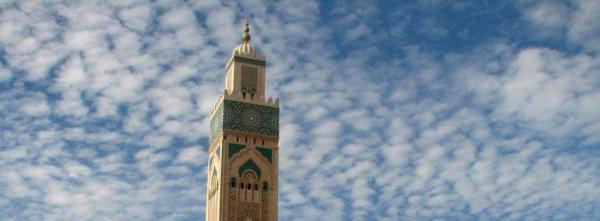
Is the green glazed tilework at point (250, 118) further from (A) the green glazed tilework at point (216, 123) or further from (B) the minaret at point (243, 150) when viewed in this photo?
(A) the green glazed tilework at point (216, 123)

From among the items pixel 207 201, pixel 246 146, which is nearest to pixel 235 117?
pixel 246 146

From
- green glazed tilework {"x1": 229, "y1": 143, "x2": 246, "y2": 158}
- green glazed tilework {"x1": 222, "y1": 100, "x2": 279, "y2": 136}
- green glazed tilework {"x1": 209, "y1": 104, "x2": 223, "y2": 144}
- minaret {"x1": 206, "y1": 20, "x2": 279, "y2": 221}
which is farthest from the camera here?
green glazed tilework {"x1": 209, "y1": 104, "x2": 223, "y2": 144}

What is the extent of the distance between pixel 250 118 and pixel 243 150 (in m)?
1.11

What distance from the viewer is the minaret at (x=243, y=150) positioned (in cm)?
2798

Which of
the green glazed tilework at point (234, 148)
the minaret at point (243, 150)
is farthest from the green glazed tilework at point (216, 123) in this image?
the green glazed tilework at point (234, 148)

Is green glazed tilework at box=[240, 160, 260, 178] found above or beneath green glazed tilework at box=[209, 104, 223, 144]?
beneath

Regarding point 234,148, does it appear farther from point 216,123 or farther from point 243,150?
point 216,123

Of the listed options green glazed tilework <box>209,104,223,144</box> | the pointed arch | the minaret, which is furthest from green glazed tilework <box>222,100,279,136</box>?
the pointed arch

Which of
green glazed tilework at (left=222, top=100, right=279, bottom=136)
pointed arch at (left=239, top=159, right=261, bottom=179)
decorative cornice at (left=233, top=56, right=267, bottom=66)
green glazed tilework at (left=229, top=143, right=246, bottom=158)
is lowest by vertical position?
pointed arch at (left=239, top=159, right=261, bottom=179)

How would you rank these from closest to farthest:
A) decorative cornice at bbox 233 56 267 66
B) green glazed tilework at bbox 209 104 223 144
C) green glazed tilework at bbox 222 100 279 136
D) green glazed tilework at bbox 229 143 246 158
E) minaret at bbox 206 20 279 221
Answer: minaret at bbox 206 20 279 221 < green glazed tilework at bbox 229 143 246 158 < green glazed tilework at bbox 222 100 279 136 < green glazed tilework at bbox 209 104 223 144 < decorative cornice at bbox 233 56 267 66

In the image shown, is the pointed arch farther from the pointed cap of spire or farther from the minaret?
the pointed cap of spire

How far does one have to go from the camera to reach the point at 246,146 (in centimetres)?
2870

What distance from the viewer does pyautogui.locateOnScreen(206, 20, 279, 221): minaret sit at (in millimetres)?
27984

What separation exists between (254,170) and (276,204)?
1285mm
